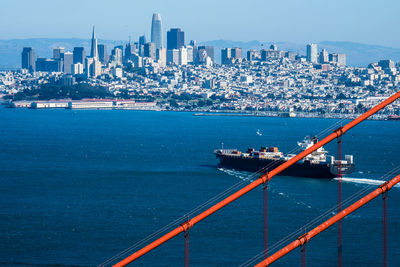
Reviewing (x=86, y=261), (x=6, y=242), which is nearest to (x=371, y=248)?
(x=86, y=261)

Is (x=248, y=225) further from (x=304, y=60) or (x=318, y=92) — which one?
(x=304, y=60)

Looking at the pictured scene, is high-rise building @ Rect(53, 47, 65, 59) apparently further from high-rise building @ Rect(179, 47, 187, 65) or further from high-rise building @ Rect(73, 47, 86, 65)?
high-rise building @ Rect(179, 47, 187, 65)

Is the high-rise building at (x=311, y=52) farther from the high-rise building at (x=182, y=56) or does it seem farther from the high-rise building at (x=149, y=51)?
the high-rise building at (x=149, y=51)

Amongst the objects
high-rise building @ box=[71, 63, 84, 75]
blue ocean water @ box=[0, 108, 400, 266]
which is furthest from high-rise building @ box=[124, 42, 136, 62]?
blue ocean water @ box=[0, 108, 400, 266]

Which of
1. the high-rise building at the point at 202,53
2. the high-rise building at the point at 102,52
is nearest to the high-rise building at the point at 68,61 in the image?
the high-rise building at the point at 102,52

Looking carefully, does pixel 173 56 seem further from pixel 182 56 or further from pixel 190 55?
pixel 190 55

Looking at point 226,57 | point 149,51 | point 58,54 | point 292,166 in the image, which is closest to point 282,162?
point 292,166
